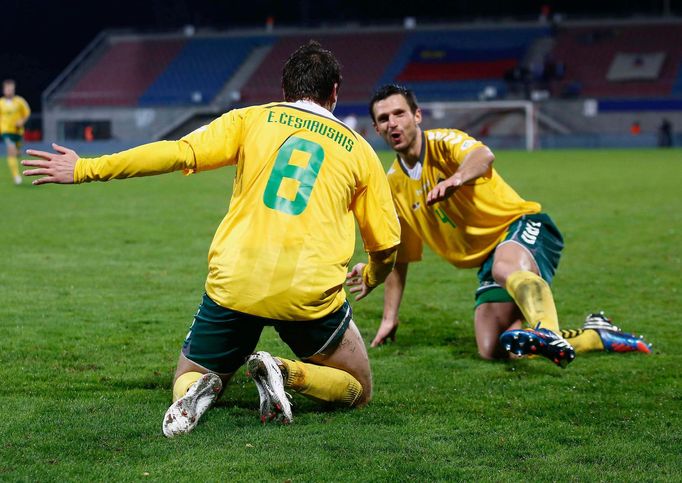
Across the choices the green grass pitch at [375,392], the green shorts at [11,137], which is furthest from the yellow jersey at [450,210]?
the green shorts at [11,137]

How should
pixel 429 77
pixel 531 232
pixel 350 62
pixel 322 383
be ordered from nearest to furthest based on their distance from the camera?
pixel 322 383 < pixel 531 232 < pixel 429 77 < pixel 350 62

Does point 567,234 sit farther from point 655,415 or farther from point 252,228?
point 252,228

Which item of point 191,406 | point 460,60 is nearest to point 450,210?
point 191,406

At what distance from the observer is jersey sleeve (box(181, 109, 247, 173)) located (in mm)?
4066

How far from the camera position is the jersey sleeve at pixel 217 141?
4.07 meters

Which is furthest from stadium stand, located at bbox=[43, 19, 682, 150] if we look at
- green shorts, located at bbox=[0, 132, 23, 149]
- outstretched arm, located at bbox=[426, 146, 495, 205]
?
outstretched arm, located at bbox=[426, 146, 495, 205]

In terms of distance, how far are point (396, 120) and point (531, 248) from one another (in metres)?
1.14

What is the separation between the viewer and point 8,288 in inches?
310

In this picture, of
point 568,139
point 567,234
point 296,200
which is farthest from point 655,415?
point 568,139

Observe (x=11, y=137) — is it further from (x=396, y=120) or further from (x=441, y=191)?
(x=441, y=191)

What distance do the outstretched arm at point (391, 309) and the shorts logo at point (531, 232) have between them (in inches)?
32.4

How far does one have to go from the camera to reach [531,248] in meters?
5.91

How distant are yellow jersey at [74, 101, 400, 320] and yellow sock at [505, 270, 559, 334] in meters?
1.39

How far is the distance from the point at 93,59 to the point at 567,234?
40.0 m
